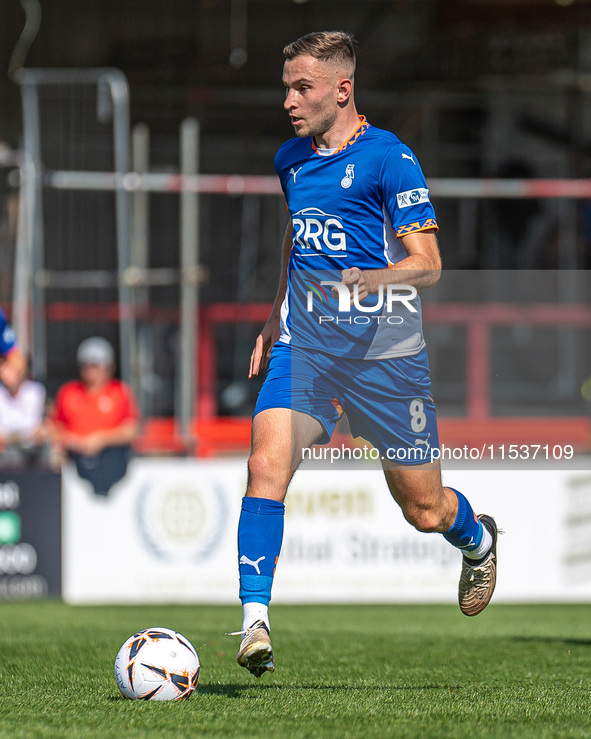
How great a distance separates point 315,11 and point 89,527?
7116mm

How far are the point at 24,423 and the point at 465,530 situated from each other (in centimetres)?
613

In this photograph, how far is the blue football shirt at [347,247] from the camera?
4.34 m

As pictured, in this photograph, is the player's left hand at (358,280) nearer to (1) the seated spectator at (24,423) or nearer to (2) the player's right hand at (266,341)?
(2) the player's right hand at (266,341)

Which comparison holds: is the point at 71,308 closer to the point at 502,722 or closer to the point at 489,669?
the point at 489,669

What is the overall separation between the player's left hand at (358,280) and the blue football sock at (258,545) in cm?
78

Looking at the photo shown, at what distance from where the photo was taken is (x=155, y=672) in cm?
389

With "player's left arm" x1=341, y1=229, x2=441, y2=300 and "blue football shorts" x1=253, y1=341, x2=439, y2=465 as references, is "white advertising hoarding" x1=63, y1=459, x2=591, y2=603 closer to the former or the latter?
"blue football shorts" x1=253, y1=341, x2=439, y2=465

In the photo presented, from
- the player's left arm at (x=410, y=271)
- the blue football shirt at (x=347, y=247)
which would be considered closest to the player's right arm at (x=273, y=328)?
the blue football shirt at (x=347, y=247)

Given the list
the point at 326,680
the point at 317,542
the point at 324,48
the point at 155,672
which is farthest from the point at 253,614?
the point at 317,542

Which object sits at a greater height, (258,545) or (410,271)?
(410,271)

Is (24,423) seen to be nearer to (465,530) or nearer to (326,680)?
(326,680)

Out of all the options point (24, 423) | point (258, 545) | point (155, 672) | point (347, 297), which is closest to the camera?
point (155, 672)

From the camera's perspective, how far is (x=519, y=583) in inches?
371

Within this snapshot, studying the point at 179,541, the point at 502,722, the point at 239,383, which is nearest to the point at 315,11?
the point at 239,383
